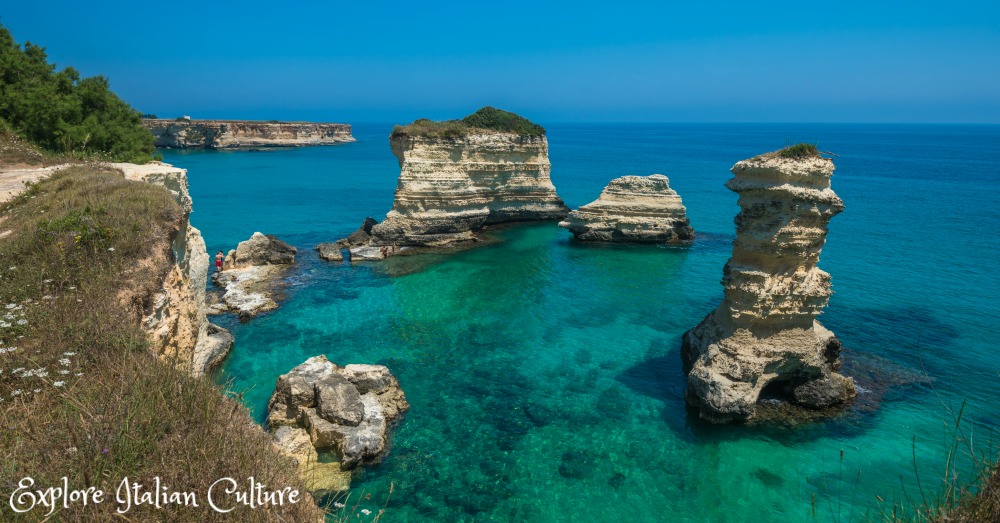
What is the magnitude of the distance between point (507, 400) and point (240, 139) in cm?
10646

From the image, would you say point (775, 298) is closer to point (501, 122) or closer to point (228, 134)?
point (501, 122)

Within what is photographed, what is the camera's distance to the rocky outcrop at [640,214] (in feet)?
108

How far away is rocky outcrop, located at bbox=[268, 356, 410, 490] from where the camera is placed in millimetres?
12055

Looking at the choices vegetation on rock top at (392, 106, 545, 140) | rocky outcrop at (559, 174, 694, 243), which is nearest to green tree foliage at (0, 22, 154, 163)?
vegetation on rock top at (392, 106, 545, 140)

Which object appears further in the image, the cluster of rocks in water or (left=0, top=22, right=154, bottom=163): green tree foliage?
(left=0, top=22, right=154, bottom=163): green tree foliage

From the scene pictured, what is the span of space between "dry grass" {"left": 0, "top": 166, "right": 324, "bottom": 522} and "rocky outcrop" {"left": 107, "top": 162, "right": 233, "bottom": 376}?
66cm

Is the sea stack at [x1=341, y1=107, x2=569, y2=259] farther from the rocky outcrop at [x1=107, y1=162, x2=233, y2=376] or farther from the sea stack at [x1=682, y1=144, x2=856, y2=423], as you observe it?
the sea stack at [x1=682, y1=144, x2=856, y2=423]

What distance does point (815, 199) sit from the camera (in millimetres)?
13297

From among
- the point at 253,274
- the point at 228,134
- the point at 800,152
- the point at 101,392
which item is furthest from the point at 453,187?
the point at 228,134

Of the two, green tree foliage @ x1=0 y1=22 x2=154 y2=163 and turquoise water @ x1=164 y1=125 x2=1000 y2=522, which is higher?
green tree foliage @ x1=0 y1=22 x2=154 y2=163

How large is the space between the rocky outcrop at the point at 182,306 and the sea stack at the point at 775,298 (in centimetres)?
1272

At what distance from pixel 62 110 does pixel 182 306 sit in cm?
1459

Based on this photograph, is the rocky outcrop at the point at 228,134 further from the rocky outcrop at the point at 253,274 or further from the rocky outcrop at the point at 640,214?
the rocky outcrop at the point at 640,214

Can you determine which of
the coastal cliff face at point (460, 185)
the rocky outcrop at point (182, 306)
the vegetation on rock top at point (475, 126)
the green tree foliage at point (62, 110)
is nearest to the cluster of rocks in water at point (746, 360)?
the rocky outcrop at point (182, 306)
